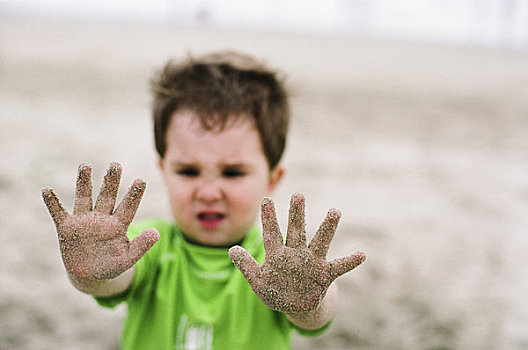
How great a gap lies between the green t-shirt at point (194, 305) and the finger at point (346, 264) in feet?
1.38

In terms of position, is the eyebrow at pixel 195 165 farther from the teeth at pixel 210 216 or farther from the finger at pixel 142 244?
the finger at pixel 142 244

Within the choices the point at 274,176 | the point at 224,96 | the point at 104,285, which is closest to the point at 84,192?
the point at 104,285

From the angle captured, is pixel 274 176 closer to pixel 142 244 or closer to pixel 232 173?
pixel 232 173

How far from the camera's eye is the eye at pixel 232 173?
1.79m

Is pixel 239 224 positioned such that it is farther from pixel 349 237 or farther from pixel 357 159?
pixel 357 159

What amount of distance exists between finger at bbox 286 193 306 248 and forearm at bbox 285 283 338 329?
9.8 inches

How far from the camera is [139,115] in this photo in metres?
9.12

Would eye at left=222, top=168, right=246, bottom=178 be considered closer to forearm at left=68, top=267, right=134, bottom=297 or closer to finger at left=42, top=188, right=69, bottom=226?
forearm at left=68, top=267, right=134, bottom=297

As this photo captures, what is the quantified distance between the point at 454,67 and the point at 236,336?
1878 centimetres

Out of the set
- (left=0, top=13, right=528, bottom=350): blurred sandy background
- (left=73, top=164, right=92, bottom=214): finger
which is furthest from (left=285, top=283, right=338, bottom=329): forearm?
(left=0, top=13, right=528, bottom=350): blurred sandy background

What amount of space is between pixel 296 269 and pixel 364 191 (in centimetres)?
441

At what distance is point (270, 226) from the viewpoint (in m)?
1.36

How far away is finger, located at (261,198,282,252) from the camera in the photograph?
1.35 m

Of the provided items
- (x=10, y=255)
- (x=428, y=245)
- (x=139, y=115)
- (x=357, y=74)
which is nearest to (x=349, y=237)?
(x=428, y=245)
